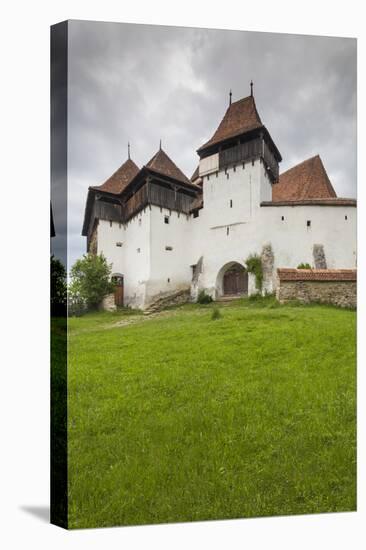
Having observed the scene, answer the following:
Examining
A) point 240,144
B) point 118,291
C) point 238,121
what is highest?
point 238,121

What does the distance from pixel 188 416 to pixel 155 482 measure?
76cm

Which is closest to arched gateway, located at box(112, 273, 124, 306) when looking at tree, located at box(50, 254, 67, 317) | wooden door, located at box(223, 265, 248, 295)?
tree, located at box(50, 254, 67, 317)

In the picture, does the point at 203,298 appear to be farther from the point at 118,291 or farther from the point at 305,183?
the point at 305,183

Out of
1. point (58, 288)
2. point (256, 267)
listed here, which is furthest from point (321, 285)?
point (58, 288)

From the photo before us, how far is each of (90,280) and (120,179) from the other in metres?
1.17

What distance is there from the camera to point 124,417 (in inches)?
235

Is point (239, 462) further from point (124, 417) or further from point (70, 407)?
point (70, 407)

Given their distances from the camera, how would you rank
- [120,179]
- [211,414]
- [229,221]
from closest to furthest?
[211,414] < [120,179] < [229,221]

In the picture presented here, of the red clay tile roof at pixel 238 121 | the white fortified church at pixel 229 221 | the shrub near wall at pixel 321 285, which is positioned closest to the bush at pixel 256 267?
the white fortified church at pixel 229 221

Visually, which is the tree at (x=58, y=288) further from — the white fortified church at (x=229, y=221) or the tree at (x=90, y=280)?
the white fortified church at (x=229, y=221)

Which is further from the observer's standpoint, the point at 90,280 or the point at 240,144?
the point at 240,144

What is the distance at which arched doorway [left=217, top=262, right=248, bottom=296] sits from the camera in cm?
685

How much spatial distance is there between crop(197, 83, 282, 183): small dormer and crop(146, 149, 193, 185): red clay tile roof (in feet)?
1.14

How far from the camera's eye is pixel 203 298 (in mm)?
6867
